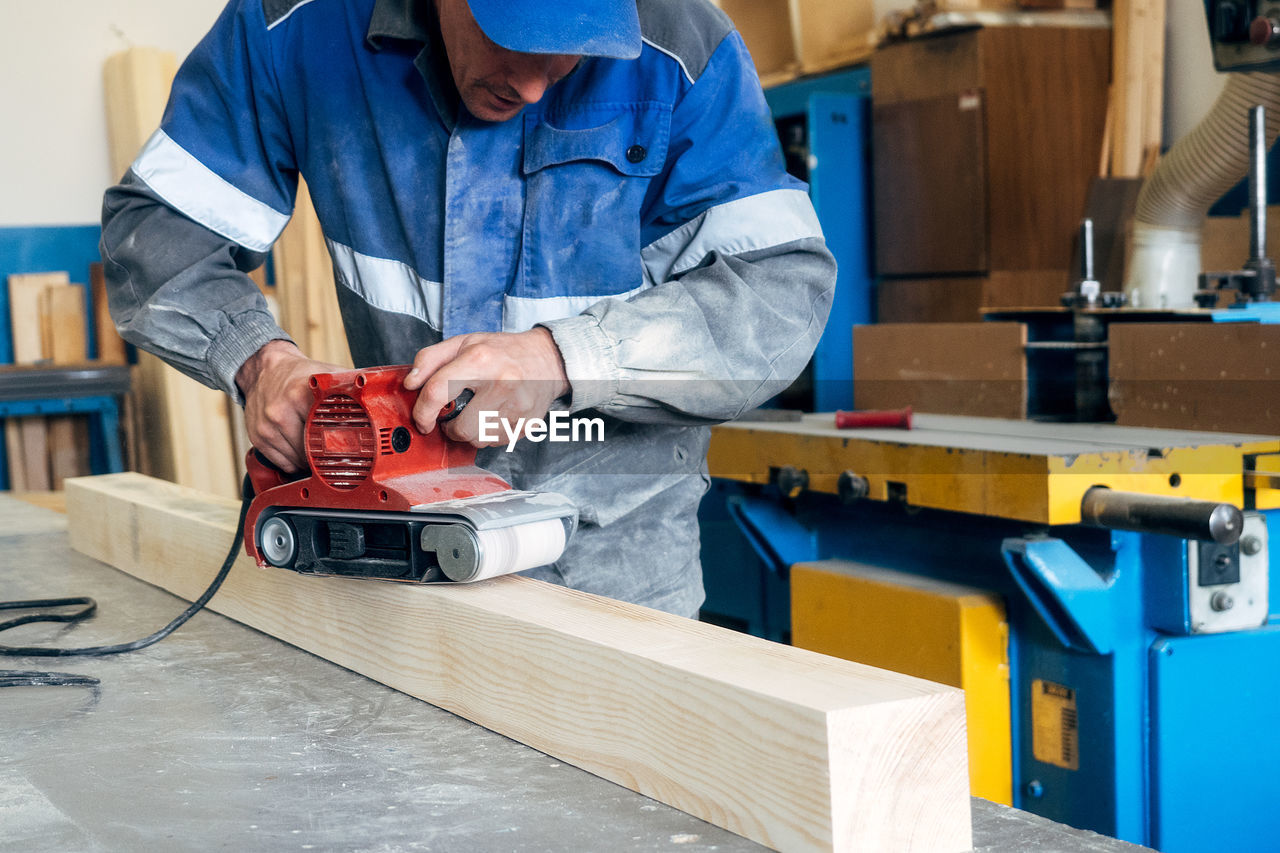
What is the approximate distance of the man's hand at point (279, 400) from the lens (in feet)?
4.49

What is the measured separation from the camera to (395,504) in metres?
1.27

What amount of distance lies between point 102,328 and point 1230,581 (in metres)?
4.25

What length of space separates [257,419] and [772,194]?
0.68m

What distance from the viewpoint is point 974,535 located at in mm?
2309

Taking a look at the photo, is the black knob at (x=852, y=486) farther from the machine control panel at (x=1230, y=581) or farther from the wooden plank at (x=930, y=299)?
the wooden plank at (x=930, y=299)

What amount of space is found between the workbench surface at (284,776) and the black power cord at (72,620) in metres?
0.01

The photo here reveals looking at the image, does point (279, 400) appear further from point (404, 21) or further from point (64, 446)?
point (64, 446)

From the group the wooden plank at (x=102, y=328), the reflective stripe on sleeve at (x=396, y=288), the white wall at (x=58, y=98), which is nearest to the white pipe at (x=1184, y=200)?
the reflective stripe on sleeve at (x=396, y=288)

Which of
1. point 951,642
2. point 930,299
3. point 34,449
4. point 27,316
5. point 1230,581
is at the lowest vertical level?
point 951,642

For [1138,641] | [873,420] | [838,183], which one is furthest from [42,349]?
[1138,641]

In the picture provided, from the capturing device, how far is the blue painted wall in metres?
4.77

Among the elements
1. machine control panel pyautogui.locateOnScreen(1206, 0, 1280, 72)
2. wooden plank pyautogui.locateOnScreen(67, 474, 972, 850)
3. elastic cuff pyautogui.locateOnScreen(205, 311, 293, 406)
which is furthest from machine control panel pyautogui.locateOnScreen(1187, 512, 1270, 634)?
elastic cuff pyautogui.locateOnScreen(205, 311, 293, 406)

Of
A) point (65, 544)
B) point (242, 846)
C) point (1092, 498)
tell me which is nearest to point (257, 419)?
point (242, 846)

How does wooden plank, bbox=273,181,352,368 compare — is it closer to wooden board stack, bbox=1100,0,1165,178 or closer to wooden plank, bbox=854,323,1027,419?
wooden plank, bbox=854,323,1027,419
